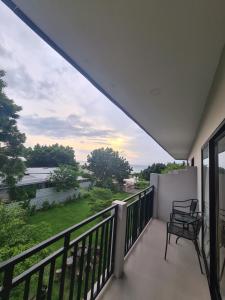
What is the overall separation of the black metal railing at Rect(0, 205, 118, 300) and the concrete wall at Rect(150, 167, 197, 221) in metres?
2.90

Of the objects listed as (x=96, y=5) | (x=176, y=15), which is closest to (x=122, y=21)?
(x=96, y=5)

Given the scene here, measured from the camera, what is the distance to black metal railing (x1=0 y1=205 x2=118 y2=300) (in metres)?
0.87

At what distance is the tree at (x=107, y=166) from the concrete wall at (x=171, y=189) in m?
14.4

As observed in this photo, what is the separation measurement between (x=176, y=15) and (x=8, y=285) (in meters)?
1.74

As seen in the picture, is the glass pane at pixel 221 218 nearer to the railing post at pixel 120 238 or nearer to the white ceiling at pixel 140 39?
the white ceiling at pixel 140 39

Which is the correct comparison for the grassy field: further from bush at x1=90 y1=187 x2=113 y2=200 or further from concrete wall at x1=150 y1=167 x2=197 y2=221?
concrete wall at x1=150 y1=167 x2=197 y2=221

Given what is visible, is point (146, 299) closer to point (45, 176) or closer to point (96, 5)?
point (96, 5)

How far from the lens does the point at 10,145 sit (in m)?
10.1

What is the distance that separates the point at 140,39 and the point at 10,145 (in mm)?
10351

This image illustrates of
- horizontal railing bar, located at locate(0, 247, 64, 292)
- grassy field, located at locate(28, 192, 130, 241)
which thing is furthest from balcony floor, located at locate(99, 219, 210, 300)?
grassy field, located at locate(28, 192, 130, 241)

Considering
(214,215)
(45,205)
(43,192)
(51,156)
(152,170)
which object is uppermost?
(51,156)

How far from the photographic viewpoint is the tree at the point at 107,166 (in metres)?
19.8

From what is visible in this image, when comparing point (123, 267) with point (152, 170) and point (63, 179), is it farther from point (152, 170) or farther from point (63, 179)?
point (63, 179)

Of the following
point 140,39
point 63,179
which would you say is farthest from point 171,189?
point 63,179
